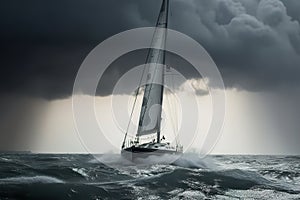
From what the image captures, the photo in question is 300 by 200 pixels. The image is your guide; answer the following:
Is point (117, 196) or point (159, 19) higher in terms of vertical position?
point (159, 19)

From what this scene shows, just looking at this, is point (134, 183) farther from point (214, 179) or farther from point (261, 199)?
point (261, 199)

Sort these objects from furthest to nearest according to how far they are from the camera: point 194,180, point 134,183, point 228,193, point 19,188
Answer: point 194,180
point 134,183
point 228,193
point 19,188

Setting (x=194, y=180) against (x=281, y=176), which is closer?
(x=194, y=180)

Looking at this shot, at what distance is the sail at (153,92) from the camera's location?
65.4m

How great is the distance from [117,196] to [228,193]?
6828 millimetres

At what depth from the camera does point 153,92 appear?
65750 mm

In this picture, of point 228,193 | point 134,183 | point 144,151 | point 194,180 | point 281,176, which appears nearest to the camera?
point 228,193

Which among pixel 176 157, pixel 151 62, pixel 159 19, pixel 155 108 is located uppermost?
pixel 159 19

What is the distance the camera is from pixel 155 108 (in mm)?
65750

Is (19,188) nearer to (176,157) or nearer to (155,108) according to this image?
(176,157)

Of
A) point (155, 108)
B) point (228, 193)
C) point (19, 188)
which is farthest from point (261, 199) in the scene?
point (155, 108)

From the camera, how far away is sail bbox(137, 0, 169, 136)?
65375mm

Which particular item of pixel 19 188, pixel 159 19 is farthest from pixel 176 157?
pixel 19 188

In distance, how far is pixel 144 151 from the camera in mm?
54312
